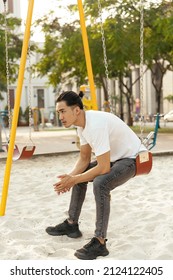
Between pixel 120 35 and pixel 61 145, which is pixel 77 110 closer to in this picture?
pixel 61 145

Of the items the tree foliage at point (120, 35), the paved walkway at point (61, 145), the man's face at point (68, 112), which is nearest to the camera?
the man's face at point (68, 112)

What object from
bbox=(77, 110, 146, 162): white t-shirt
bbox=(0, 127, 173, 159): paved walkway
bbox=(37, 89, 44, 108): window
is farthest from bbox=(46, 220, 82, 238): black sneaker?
bbox=(37, 89, 44, 108): window

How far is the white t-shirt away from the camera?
2980 mm

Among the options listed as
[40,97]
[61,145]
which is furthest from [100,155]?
[40,97]

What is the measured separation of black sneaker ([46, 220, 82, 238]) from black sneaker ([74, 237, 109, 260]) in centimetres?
49

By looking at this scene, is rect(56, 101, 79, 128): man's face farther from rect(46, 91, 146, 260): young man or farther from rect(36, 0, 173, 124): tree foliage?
rect(36, 0, 173, 124): tree foliage

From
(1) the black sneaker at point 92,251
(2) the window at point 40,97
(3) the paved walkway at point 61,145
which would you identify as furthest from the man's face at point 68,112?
(2) the window at point 40,97

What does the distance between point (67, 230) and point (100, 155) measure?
95 centimetres

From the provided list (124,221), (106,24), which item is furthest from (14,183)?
(106,24)

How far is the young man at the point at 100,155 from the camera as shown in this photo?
3.01 metres

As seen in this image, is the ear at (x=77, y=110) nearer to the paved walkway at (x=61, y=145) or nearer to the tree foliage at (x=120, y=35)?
the paved walkway at (x=61, y=145)

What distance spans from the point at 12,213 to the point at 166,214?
1.56 metres

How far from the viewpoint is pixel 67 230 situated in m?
Result: 3.59

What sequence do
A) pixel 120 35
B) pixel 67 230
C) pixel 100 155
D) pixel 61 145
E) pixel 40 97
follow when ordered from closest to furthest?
pixel 100 155 → pixel 67 230 → pixel 61 145 → pixel 120 35 → pixel 40 97
